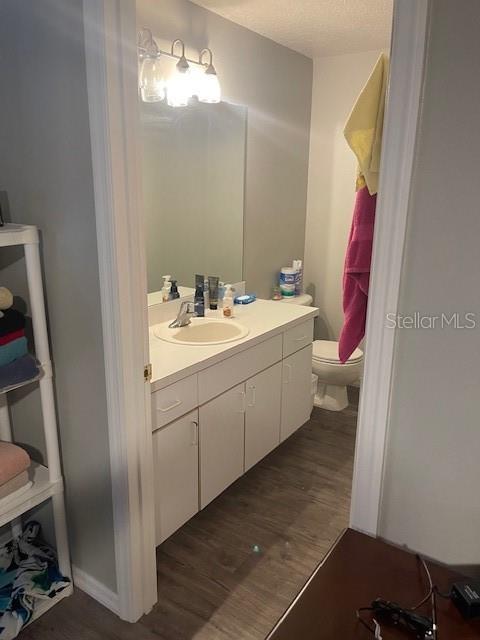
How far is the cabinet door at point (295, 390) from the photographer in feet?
8.77

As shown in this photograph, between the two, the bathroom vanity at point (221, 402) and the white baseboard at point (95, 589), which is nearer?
the white baseboard at point (95, 589)

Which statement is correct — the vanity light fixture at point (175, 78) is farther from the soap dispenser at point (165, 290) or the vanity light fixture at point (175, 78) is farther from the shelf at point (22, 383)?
the shelf at point (22, 383)

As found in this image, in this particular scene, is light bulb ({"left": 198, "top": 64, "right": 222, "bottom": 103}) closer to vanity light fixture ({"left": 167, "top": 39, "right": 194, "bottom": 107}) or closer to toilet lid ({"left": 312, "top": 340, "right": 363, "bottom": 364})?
vanity light fixture ({"left": 167, "top": 39, "right": 194, "bottom": 107})

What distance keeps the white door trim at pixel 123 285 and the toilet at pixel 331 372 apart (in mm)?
1766

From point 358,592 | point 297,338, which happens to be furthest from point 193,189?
point 358,592

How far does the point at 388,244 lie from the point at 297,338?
1743 mm

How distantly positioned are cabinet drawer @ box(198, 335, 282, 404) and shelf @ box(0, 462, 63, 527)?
638mm

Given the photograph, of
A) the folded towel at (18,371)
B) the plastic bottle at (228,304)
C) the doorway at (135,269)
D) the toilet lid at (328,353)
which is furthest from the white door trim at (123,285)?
the toilet lid at (328,353)

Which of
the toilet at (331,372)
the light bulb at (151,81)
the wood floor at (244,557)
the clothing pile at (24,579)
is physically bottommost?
the wood floor at (244,557)

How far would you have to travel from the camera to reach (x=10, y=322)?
152 centimetres

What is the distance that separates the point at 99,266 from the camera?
1.46 meters

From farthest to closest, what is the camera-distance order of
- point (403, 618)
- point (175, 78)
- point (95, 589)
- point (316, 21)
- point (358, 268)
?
point (316, 21)
point (175, 78)
point (95, 589)
point (358, 268)
point (403, 618)

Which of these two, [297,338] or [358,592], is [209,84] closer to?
[297,338]

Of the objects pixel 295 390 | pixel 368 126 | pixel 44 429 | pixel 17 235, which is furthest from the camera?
pixel 295 390
